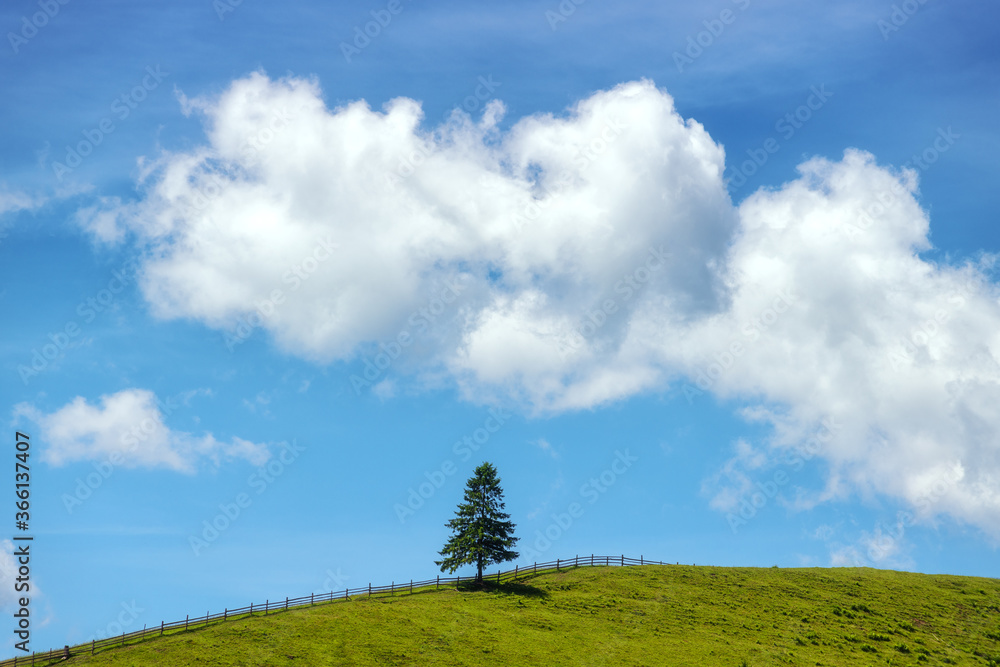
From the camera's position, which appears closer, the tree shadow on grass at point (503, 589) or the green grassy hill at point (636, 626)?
the green grassy hill at point (636, 626)

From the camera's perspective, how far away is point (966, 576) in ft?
299

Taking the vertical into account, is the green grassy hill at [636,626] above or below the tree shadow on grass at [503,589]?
below

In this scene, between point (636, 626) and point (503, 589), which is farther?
point (503, 589)

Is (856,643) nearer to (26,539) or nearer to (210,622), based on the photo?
(210,622)

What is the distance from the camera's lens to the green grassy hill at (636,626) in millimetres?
60875

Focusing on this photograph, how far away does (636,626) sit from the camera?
229 ft

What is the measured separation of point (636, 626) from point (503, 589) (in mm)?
14069

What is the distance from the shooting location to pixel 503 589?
76812 mm

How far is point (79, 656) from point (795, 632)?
61751 mm

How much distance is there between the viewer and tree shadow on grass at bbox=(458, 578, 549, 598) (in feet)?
249

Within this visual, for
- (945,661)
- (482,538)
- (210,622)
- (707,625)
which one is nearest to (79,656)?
(210,622)

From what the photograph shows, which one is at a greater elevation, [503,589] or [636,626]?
[503,589]

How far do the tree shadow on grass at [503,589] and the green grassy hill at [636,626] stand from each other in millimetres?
269

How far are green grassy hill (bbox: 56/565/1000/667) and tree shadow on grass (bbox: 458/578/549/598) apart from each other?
269 millimetres
